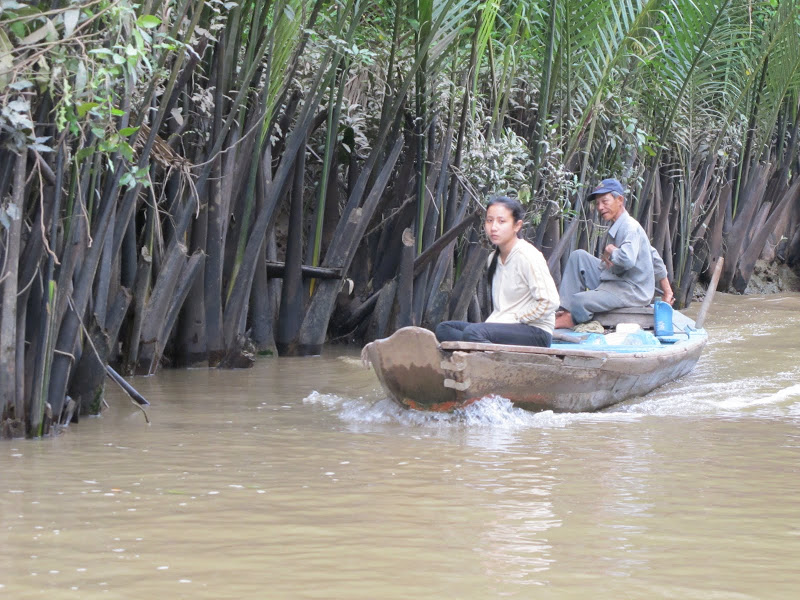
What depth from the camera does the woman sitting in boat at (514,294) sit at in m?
5.44

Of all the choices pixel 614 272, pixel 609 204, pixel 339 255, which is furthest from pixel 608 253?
pixel 339 255

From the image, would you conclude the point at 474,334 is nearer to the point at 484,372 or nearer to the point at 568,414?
the point at 484,372

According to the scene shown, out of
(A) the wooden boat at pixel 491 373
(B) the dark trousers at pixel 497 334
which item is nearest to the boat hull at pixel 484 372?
(A) the wooden boat at pixel 491 373

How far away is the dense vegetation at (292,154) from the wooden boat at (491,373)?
1.40 meters

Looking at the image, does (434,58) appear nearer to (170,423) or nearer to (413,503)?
(170,423)

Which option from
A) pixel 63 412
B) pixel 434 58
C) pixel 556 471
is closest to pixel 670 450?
pixel 556 471

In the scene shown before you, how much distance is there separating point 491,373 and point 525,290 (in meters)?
0.66

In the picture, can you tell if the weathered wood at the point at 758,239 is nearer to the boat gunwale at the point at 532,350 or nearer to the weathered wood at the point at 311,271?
the weathered wood at the point at 311,271

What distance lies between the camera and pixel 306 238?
865 centimetres

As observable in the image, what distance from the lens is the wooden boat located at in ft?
16.5

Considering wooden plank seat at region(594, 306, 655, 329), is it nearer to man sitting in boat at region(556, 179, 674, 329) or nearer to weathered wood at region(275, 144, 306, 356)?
man sitting in boat at region(556, 179, 674, 329)

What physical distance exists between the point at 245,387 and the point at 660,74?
603 cm

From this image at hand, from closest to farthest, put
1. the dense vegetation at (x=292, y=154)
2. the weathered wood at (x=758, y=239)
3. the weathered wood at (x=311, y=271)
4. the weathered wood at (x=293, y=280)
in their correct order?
the dense vegetation at (x=292, y=154), the weathered wood at (x=293, y=280), the weathered wood at (x=311, y=271), the weathered wood at (x=758, y=239)

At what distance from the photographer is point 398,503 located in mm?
3266
